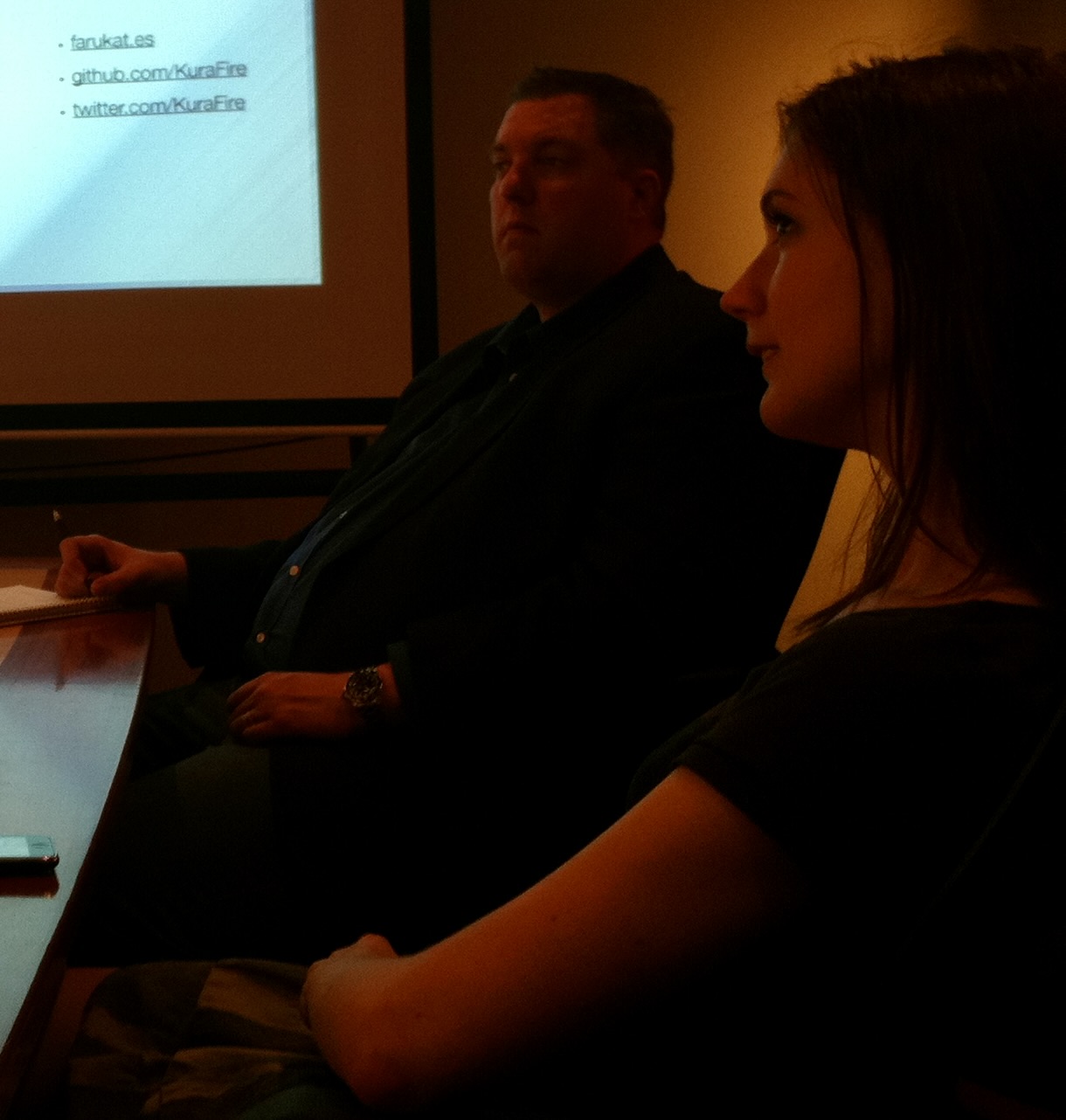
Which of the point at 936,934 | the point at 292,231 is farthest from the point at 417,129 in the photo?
the point at 936,934

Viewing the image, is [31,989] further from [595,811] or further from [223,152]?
[223,152]

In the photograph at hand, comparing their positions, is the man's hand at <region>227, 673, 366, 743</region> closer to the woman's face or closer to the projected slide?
the woman's face

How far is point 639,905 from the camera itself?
60 cm

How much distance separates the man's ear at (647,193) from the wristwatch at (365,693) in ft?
2.77

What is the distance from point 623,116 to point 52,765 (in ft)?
4.35

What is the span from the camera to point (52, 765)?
0.93 m

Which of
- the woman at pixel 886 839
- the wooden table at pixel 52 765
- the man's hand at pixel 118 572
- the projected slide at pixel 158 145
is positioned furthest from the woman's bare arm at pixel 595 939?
the projected slide at pixel 158 145

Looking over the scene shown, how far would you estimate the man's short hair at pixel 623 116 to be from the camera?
183cm

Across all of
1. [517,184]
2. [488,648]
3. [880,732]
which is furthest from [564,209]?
[880,732]

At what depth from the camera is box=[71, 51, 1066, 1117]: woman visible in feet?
1.93

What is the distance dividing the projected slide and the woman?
75.2 inches

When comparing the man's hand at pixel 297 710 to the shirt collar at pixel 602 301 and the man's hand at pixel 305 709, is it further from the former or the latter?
the shirt collar at pixel 602 301

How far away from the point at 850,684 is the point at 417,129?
80.5 inches

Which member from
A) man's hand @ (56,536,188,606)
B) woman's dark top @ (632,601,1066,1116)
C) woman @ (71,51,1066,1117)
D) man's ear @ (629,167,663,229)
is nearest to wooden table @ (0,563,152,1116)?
man's hand @ (56,536,188,606)
